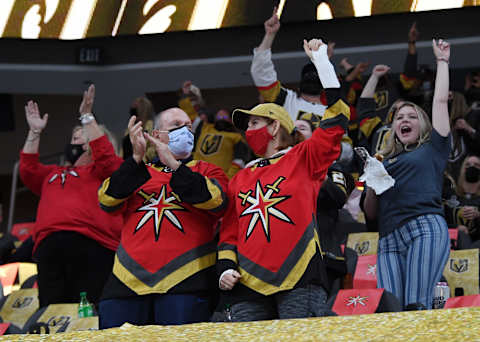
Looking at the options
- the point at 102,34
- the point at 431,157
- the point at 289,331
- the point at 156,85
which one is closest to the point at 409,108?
the point at 431,157

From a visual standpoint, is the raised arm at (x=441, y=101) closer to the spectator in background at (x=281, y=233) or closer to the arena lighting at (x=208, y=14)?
the spectator in background at (x=281, y=233)

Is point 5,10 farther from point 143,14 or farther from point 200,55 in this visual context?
point 200,55

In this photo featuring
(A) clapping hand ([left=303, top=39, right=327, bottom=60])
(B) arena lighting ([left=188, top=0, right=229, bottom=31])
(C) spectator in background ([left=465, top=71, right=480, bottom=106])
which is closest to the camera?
(A) clapping hand ([left=303, top=39, right=327, bottom=60])

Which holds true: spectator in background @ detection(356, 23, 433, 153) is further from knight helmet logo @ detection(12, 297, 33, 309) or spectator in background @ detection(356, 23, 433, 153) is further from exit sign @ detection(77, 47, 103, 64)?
exit sign @ detection(77, 47, 103, 64)

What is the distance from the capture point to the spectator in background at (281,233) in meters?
3.13

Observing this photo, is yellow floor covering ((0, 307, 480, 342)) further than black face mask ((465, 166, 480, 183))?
No

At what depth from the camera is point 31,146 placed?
16.5 feet

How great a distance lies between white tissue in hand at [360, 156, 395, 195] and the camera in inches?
153

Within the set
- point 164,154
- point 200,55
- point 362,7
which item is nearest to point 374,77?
point 164,154

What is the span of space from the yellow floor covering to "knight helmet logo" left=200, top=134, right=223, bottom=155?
560 cm

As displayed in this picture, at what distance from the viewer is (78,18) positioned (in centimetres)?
856

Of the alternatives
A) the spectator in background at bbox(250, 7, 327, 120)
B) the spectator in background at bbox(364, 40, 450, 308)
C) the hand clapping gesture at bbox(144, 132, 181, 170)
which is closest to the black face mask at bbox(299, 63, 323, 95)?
the spectator in background at bbox(250, 7, 327, 120)

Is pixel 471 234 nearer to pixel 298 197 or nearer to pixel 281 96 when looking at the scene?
pixel 281 96

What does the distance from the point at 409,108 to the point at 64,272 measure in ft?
7.17
